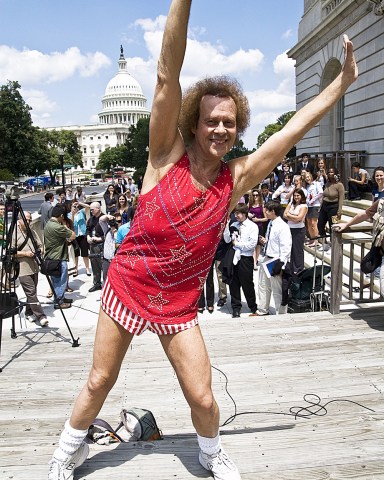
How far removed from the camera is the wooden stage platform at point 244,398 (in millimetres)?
2879

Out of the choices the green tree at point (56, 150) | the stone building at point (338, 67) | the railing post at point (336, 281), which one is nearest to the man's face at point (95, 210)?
the railing post at point (336, 281)

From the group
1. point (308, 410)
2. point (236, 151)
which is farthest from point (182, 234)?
point (236, 151)

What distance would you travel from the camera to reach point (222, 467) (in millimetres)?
2666

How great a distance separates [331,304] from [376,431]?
297 cm

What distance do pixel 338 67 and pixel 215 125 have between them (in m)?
21.9

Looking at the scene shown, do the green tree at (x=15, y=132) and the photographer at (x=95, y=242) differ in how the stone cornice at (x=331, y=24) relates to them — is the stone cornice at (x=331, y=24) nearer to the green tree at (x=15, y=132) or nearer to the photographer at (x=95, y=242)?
the photographer at (x=95, y=242)

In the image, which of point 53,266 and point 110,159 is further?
point 110,159

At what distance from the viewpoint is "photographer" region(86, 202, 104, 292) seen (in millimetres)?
10750

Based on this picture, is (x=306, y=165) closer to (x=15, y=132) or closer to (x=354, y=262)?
(x=354, y=262)

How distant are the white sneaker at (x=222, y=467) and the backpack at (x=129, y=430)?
711mm

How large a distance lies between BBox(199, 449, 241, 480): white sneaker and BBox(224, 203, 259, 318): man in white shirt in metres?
5.42

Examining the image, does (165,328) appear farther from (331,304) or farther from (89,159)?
(89,159)

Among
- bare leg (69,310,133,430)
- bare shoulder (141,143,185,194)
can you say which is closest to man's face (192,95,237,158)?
bare shoulder (141,143,185,194)

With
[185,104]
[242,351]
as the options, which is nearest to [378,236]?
[242,351]
